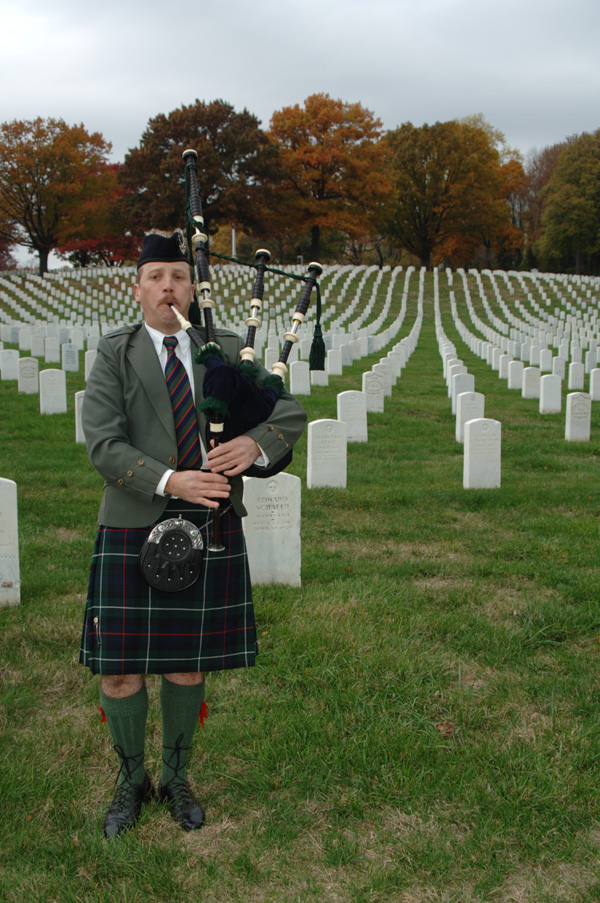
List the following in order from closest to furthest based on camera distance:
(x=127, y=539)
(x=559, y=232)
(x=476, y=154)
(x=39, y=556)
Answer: (x=127, y=539) < (x=39, y=556) < (x=559, y=232) < (x=476, y=154)

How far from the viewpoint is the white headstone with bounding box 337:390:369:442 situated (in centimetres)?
945

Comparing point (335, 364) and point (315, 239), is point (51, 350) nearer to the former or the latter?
point (335, 364)

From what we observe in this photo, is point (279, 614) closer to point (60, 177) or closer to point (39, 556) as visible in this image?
point (39, 556)

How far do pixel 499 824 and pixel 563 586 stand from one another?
2450 mm

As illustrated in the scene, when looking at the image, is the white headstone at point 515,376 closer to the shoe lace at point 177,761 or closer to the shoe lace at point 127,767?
the shoe lace at point 177,761

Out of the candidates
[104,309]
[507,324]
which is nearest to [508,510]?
[507,324]

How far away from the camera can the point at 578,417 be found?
9914 mm

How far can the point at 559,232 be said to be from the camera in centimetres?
5156

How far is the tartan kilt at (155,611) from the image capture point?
2.56m

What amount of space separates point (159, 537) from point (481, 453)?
5594mm

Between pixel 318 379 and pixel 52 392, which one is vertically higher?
pixel 318 379

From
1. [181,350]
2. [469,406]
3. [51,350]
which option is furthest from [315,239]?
[181,350]

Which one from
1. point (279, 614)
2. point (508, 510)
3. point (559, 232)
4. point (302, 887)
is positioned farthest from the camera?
point (559, 232)

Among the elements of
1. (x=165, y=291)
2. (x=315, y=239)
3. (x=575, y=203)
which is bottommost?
(x=165, y=291)
